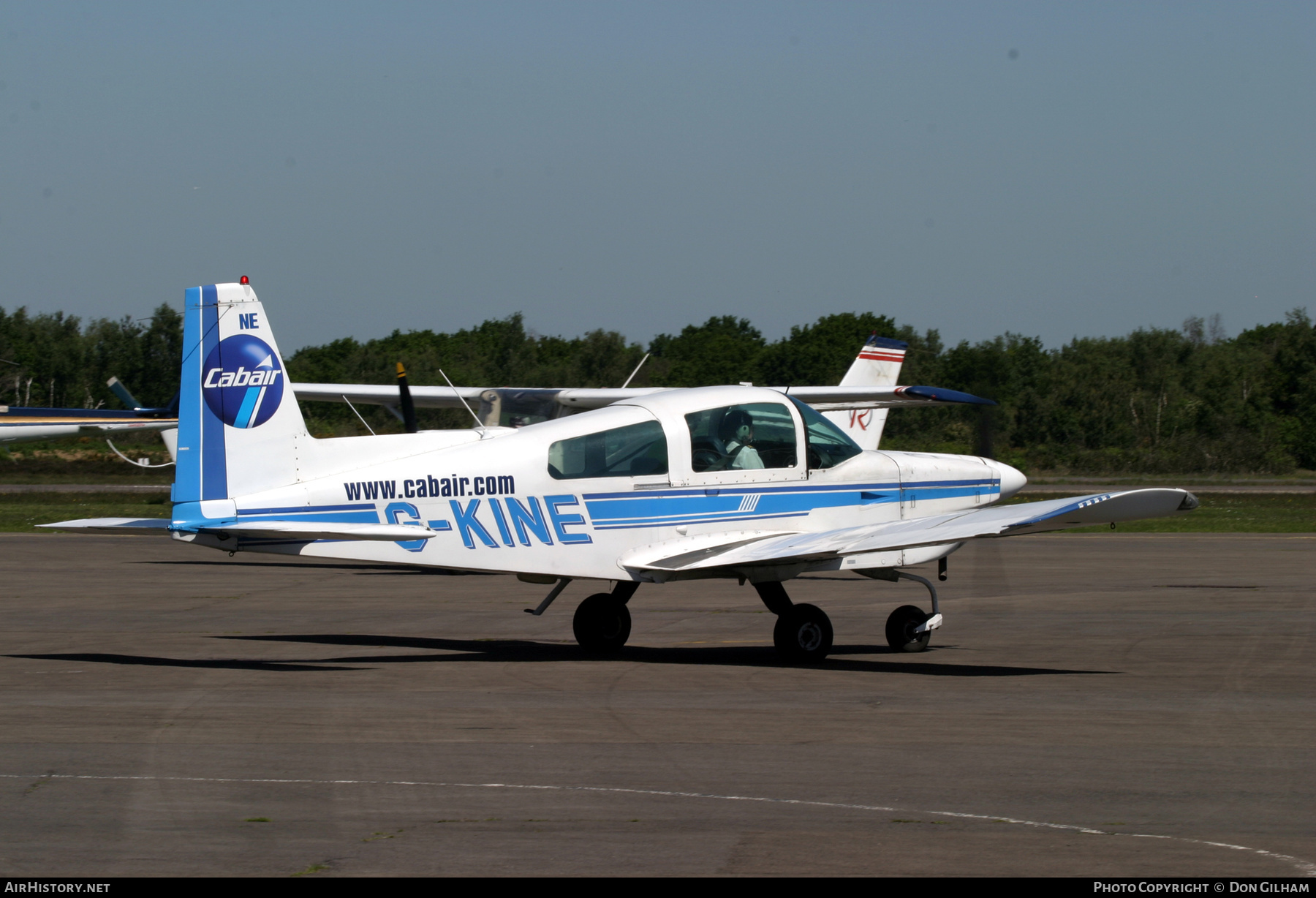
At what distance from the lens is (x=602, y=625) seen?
11.9 metres

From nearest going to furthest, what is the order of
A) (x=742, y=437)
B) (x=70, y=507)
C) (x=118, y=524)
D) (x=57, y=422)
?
(x=118, y=524)
(x=742, y=437)
(x=57, y=422)
(x=70, y=507)

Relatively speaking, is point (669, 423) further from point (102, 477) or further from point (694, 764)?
point (102, 477)

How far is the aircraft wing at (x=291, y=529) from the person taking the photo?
9969 mm

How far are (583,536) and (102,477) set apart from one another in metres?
48.2

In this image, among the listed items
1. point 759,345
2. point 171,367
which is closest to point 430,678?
point 171,367

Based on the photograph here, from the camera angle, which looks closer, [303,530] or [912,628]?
[303,530]

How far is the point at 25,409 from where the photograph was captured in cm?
3288

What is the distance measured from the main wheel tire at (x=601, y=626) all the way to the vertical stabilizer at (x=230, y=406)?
9.44ft

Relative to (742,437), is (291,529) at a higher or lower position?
lower

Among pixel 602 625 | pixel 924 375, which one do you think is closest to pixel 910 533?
pixel 602 625

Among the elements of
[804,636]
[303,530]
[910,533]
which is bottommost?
[804,636]

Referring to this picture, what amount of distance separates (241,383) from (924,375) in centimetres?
5734

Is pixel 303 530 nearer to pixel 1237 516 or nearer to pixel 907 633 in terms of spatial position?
pixel 907 633

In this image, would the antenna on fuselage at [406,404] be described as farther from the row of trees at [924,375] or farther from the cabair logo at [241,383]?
the row of trees at [924,375]
